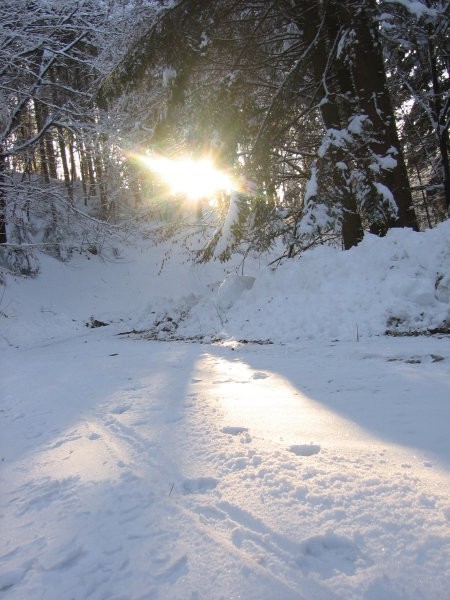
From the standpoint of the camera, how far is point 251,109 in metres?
8.73

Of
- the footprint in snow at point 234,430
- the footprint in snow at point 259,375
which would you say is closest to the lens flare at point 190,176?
the footprint in snow at point 259,375

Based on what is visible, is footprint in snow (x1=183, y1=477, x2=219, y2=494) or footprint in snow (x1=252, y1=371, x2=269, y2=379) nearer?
footprint in snow (x1=183, y1=477, x2=219, y2=494)

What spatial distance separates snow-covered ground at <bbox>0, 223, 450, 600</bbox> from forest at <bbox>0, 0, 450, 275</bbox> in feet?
6.48

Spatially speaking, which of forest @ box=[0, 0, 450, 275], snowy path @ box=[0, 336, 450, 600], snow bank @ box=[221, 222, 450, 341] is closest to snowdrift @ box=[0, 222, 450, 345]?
snow bank @ box=[221, 222, 450, 341]

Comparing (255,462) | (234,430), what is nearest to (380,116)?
(234,430)

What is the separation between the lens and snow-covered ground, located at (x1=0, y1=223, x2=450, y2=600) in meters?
1.64

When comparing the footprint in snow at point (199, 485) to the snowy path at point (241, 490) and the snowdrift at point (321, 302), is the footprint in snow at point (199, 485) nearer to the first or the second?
the snowy path at point (241, 490)

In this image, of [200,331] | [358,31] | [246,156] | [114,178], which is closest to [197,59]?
[246,156]

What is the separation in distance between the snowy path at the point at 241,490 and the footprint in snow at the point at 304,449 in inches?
0.5

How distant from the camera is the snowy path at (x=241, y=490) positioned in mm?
1606

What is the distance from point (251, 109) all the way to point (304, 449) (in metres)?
7.98

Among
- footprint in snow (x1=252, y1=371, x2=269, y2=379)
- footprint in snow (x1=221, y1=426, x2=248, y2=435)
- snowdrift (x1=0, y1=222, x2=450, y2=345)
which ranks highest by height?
snowdrift (x1=0, y1=222, x2=450, y2=345)

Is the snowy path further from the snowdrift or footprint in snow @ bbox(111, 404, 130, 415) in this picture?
the snowdrift

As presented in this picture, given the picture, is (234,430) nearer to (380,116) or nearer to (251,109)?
(380,116)
